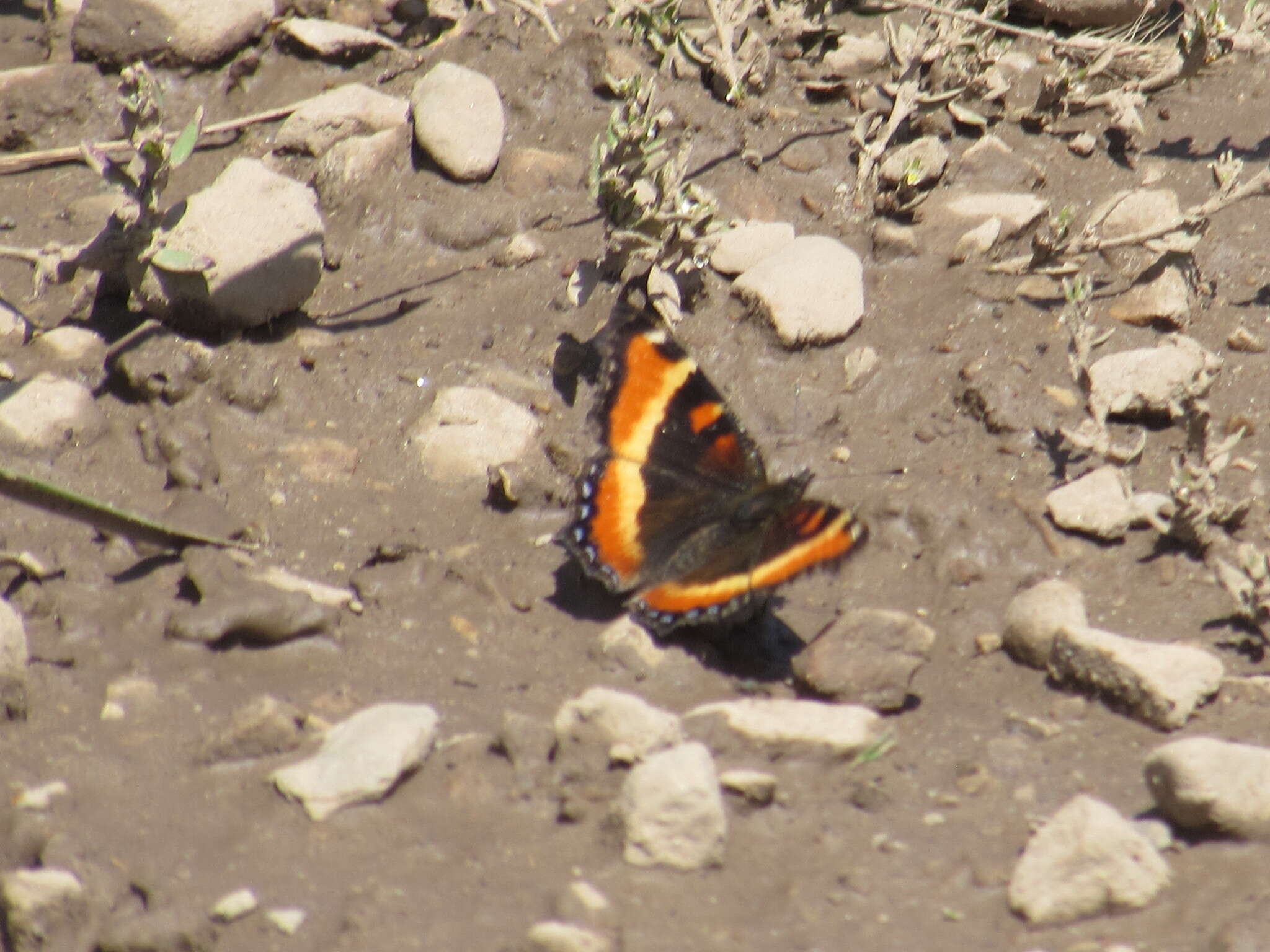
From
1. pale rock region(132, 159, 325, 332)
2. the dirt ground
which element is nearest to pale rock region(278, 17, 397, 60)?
the dirt ground

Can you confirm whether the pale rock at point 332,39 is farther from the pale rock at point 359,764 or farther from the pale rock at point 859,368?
the pale rock at point 359,764

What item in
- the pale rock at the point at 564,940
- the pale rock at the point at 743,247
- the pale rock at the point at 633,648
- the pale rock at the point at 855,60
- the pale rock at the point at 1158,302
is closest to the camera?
the pale rock at the point at 564,940

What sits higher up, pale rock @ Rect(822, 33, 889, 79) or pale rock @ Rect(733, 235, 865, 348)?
pale rock @ Rect(822, 33, 889, 79)

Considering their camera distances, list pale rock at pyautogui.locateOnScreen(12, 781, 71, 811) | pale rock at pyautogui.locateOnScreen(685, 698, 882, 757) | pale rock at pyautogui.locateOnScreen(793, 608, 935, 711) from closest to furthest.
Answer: pale rock at pyautogui.locateOnScreen(12, 781, 71, 811), pale rock at pyautogui.locateOnScreen(685, 698, 882, 757), pale rock at pyautogui.locateOnScreen(793, 608, 935, 711)

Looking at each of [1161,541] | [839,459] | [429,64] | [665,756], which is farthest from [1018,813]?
[429,64]

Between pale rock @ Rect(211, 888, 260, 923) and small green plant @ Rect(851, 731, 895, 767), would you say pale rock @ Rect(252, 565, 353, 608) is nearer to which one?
pale rock @ Rect(211, 888, 260, 923)

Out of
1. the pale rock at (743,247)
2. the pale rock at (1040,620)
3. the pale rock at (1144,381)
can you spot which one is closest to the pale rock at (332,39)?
the pale rock at (743,247)
